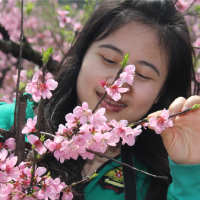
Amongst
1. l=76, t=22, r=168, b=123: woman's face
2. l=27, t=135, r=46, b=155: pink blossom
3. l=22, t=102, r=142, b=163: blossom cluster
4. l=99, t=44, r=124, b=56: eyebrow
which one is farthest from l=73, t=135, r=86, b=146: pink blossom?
l=99, t=44, r=124, b=56: eyebrow

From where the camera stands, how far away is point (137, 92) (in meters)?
1.51

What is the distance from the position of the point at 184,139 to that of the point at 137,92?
→ 393 mm

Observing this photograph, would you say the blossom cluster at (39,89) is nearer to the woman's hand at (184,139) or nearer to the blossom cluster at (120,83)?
the blossom cluster at (120,83)

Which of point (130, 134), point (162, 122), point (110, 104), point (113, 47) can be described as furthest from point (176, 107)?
point (113, 47)

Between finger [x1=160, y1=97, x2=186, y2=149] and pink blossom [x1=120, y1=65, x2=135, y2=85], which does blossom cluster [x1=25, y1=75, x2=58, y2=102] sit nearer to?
pink blossom [x1=120, y1=65, x2=135, y2=85]

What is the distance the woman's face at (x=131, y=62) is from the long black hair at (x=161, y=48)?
0.28 feet

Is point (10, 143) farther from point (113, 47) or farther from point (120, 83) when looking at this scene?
point (113, 47)

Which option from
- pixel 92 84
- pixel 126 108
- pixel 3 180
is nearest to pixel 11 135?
pixel 3 180

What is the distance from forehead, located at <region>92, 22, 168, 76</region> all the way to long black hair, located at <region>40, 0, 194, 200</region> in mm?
42

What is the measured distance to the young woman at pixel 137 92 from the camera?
1359 mm

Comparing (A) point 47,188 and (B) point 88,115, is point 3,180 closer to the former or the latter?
(A) point 47,188

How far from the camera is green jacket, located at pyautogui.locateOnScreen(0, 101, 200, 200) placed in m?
1.36

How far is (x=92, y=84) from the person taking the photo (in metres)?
1.51

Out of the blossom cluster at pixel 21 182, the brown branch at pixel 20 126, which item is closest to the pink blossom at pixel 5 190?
the blossom cluster at pixel 21 182
